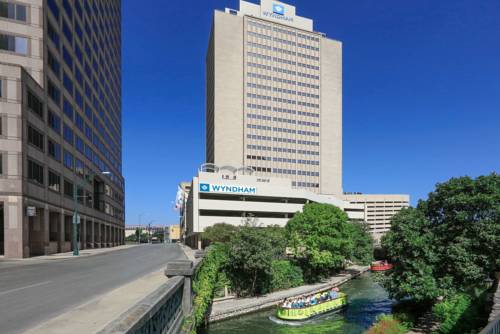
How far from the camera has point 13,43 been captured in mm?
39594

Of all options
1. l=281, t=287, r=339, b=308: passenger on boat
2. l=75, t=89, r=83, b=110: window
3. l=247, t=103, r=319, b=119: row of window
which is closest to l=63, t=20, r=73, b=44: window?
l=75, t=89, r=83, b=110: window

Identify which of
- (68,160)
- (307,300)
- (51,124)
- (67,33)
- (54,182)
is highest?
(67,33)

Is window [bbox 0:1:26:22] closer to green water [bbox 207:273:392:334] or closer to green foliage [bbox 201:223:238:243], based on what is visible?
green water [bbox 207:273:392:334]

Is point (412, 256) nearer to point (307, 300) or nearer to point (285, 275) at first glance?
point (307, 300)

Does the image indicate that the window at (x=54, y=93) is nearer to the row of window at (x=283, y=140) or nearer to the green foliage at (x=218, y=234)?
the green foliage at (x=218, y=234)

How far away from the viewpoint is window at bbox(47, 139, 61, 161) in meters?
43.8

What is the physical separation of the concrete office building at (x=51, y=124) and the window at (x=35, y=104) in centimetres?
11

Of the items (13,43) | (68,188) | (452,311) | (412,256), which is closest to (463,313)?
(452,311)

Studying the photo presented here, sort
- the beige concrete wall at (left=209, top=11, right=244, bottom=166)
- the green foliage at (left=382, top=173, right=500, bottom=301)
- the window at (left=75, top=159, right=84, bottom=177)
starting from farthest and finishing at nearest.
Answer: the beige concrete wall at (left=209, top=11, right=244, bottom=166), the window at (left=75, top=159, right=84, bottom=177), the green foliage at (left=382, top=173, right=500, bottom=301)

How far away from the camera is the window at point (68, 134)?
5075 cm

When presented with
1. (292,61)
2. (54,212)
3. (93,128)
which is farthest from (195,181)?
(292,61)

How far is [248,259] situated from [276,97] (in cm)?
9839

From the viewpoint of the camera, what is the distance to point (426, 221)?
Result: 28.2 m

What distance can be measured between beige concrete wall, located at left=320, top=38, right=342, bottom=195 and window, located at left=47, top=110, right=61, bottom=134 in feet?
317
